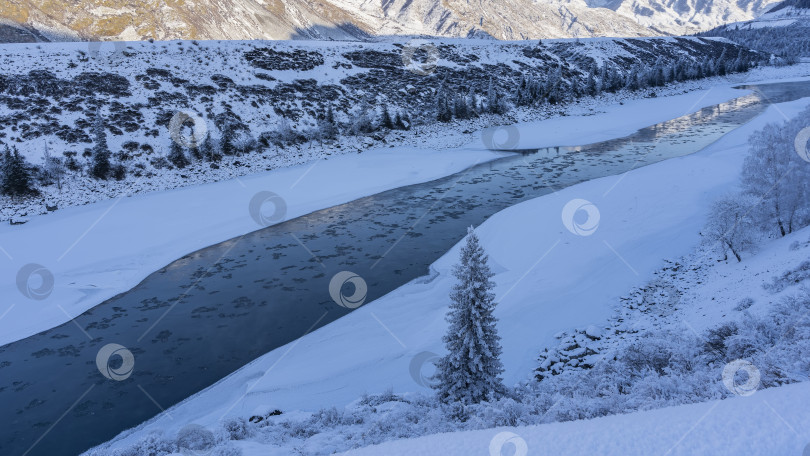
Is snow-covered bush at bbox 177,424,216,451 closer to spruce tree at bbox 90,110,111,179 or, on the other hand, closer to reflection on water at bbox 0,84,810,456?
reflection on water at bbox 0,84,810,456

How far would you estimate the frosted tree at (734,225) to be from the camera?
16094mm

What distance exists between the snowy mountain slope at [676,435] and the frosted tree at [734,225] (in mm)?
13191

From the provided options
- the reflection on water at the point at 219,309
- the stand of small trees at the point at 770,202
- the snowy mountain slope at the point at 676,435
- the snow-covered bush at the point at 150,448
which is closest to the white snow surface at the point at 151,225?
the reflection on water at the point at 219,309

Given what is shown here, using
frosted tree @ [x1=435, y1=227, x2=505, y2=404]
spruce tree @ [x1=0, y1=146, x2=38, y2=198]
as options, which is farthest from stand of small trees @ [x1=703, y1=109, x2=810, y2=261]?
spruce tree @ [x1=0, y1=146, x2=38, y2=198]

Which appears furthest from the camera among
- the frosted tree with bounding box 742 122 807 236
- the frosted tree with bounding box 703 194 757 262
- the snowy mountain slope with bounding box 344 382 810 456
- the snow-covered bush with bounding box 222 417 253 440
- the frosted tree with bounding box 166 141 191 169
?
the frosted tree with bounding box 166 141 191 169

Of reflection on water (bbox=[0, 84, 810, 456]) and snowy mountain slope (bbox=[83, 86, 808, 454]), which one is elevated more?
reflection on water (bbox=[0, 84, 810, 456])

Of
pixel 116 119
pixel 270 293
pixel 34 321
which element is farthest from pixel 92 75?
pixel 270 293

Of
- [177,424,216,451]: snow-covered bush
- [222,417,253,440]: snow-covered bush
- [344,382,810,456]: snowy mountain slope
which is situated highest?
[344,382,810,456]: snowy mountain slope

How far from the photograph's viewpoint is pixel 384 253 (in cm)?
2183

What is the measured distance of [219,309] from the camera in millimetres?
17219

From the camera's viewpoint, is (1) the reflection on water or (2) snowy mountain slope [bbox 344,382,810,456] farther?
(1) the reflection on water

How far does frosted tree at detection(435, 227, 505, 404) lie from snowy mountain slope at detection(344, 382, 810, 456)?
4.54m

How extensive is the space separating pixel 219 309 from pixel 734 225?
20746 millimetres

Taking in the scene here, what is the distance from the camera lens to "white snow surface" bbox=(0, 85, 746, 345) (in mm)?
17922
